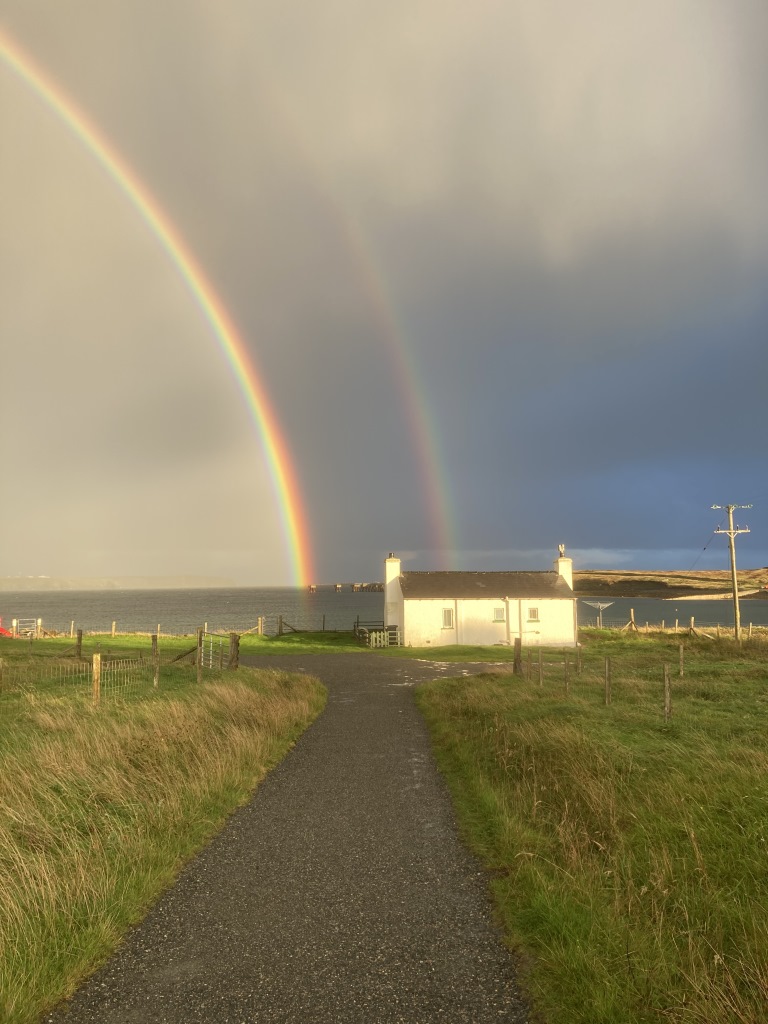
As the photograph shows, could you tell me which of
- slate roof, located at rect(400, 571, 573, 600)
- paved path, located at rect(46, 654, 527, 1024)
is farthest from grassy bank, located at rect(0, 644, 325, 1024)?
slate roof, located at rect(400, 571, 573, 600)

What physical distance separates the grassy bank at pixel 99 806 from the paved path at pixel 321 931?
0.97 ft

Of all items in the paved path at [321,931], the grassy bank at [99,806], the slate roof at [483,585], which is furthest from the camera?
the slate roof at [483,585]

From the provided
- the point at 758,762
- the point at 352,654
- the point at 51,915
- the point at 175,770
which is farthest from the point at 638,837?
the point at 352,654

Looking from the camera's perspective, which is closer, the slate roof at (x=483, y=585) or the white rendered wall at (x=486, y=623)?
the white rendered wall at (x=486, y=623)

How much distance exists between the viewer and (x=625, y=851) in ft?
22.2

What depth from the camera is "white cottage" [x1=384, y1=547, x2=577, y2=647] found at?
47.3 m

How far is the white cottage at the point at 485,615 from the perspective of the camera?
47.3 m

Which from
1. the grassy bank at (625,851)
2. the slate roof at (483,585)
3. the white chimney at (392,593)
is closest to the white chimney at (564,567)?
the slate roof at (483,585)

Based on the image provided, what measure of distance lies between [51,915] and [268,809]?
3977 millimetres

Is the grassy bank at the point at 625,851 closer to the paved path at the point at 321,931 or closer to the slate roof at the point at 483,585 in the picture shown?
the paved path at the point at 321,931

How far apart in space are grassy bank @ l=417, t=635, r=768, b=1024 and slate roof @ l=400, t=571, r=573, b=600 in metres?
33.3

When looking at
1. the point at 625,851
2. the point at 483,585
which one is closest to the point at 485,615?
the point at 483,585

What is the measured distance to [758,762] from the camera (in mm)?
9297

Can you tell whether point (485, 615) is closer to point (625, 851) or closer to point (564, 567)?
point (564, 567)
